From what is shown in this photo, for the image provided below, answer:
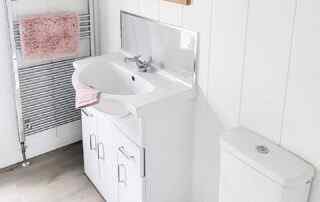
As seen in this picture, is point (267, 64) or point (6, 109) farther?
point (6, 109)

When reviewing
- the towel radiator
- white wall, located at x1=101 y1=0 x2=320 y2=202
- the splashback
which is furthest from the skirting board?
white wall, located at x1=101 y1=0 x2=320 y2=202

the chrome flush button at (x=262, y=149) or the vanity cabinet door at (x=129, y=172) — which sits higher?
the chrome flush button at (x=262, y=149)

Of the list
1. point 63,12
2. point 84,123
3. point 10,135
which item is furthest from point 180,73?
point 10,135

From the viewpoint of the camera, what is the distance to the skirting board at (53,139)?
2.74 meters

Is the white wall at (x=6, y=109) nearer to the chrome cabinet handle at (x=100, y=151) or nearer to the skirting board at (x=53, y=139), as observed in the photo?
the skirting board at (x=53, y=139)

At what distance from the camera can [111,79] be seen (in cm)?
234

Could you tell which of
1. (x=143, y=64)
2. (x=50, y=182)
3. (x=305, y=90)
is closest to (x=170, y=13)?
(x=143, y=64)

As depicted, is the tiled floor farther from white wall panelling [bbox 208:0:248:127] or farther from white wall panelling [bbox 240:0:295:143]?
white wall panelling [bbox 240:0:295:143]

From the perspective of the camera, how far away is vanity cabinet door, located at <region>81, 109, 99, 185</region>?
7.68 ft

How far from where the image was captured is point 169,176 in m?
2.02

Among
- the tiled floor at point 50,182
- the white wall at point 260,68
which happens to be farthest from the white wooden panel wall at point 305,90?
the tiled floor at point 50,182

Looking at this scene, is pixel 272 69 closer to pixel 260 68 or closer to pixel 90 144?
pixel 260 68

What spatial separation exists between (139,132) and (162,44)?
564 mm

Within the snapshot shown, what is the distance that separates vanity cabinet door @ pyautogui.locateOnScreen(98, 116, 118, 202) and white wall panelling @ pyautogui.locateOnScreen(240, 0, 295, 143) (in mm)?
807
